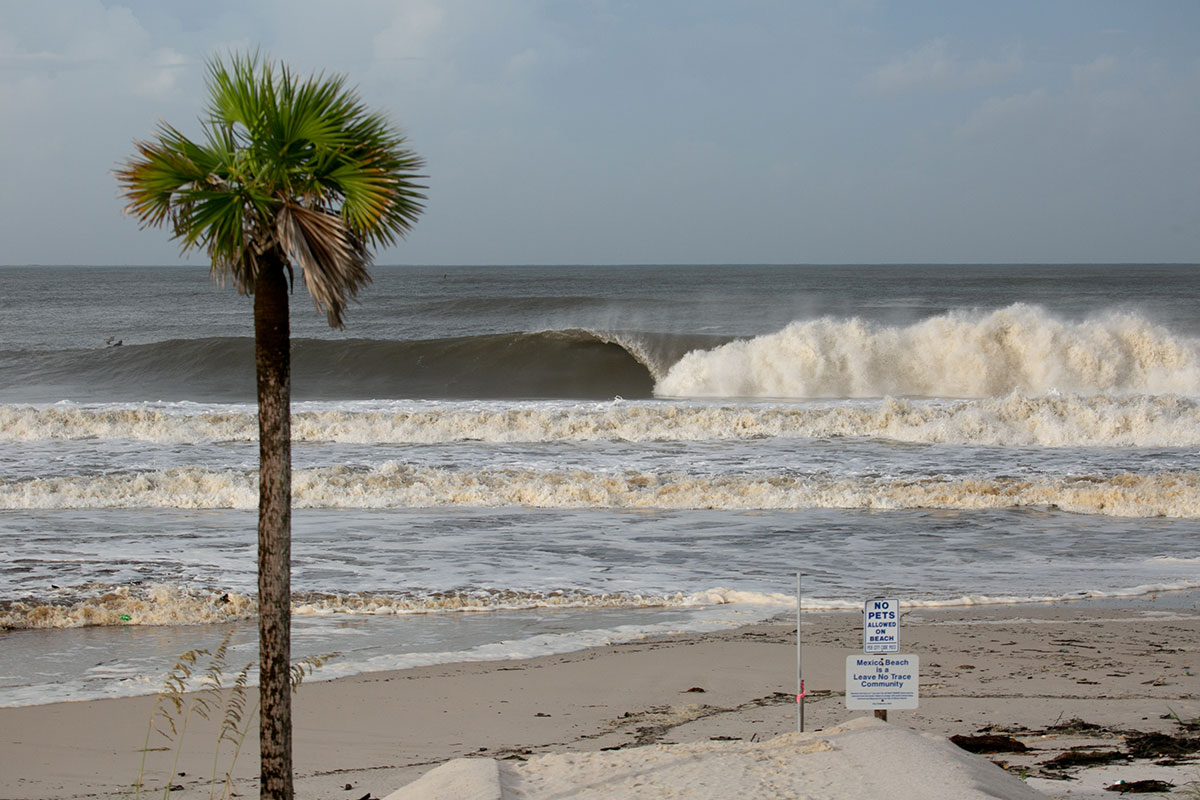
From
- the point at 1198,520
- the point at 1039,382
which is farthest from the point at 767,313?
the point at 1198,520

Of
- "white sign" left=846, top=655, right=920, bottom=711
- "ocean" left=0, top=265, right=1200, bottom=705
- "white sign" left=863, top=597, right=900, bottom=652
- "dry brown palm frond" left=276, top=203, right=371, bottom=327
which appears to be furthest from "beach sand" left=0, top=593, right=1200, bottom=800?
"dry brown palm frond" left=276, top=203, right=371, bottom=327

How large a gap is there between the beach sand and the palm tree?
1397mm

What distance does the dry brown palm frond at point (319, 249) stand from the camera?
169 inches

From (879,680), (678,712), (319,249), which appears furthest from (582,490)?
(319,249)

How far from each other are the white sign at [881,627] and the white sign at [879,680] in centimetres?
6

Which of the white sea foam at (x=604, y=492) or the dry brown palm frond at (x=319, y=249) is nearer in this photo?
the dry brown palm frond at (x=319, y=249)

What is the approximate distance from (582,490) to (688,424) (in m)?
6.66

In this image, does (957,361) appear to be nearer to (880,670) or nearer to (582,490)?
(582,490)

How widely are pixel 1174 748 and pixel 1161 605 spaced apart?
4.43 meters

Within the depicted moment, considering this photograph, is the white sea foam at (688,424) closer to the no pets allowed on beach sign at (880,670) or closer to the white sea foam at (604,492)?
the white sea foam at (604,492)

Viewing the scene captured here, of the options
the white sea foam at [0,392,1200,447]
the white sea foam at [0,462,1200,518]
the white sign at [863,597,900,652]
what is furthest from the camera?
the white sea foam at [0,392,1200,447]

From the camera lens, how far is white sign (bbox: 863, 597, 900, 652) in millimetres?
5195

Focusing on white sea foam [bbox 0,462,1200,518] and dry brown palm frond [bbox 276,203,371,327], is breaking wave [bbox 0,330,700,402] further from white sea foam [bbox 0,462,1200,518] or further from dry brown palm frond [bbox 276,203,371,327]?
dry brown palm frond [bbox 276,203,371,327]

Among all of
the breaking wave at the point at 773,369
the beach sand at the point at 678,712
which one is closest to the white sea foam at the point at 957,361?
the breaking wave at the point at 773,369
